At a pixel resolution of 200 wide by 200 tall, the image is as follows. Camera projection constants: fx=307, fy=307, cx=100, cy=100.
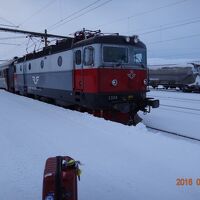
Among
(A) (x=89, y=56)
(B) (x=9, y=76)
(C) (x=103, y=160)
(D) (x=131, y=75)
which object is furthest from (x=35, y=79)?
(C) (x=103, y=160)

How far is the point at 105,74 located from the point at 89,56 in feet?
2.93

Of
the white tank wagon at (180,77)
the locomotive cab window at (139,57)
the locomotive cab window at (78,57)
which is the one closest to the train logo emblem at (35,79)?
the locomotive cab window at (78,57)

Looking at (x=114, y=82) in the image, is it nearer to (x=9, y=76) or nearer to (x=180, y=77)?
(x=9, y=76)

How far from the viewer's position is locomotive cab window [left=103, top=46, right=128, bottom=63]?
35.2 ft

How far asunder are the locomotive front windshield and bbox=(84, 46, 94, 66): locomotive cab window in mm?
428

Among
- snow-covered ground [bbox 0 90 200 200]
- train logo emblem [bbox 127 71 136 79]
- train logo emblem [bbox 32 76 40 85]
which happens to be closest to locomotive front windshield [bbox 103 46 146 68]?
train logo emblem [bbox 127 71 136 79]

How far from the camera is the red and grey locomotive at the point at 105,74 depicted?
1067cm

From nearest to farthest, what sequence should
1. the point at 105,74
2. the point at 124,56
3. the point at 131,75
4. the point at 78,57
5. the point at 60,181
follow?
the point at 60,181 < the point at 105,74 < the point at 124,56 < the point at 131,75 < the point at 78,57

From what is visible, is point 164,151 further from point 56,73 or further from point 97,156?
point 56,73

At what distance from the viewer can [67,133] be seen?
7.85m

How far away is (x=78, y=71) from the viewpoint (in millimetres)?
11711

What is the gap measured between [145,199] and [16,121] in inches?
258

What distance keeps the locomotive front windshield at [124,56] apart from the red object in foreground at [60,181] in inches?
307

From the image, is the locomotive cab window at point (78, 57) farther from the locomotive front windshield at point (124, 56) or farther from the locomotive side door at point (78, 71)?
the locomotive front windshield at point (124, 56)
